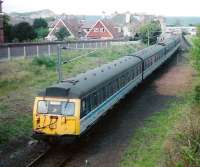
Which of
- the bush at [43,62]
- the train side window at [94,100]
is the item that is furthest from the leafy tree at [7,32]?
the train side window at [94,100]

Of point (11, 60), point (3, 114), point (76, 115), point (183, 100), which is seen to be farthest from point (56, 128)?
point (11, 60)

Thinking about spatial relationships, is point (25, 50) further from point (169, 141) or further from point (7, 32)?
point (169, 141)

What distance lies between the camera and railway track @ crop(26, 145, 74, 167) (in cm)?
1606

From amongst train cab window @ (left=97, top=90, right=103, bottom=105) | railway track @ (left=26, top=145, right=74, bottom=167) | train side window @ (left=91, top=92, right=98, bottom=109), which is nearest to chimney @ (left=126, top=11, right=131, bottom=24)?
train cab window @ (left=97, top=90, right=103, bottom=105)

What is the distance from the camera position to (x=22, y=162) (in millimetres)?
16312

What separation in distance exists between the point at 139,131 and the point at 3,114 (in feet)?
22.6

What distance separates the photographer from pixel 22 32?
68812 millimetres

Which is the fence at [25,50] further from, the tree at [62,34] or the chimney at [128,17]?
the chimney at [128,17]

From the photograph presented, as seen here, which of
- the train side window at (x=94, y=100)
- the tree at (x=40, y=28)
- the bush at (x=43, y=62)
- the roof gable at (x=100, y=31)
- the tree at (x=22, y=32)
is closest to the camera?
the train side window at (x=94, y=100)

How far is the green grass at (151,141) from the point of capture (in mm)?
16156

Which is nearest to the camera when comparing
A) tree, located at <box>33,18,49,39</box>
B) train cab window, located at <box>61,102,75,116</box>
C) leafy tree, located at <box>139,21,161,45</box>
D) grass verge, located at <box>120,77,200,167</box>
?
grass verge, located at <box>120,77,200,167</box>

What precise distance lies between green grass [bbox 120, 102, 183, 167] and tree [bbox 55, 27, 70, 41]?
212 ft

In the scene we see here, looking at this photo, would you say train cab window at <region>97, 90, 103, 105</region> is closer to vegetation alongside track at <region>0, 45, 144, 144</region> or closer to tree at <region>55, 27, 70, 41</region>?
vegetation alongside track at <region>0, 45, 144, 144</region>

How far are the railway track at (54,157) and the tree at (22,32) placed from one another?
5208cm
